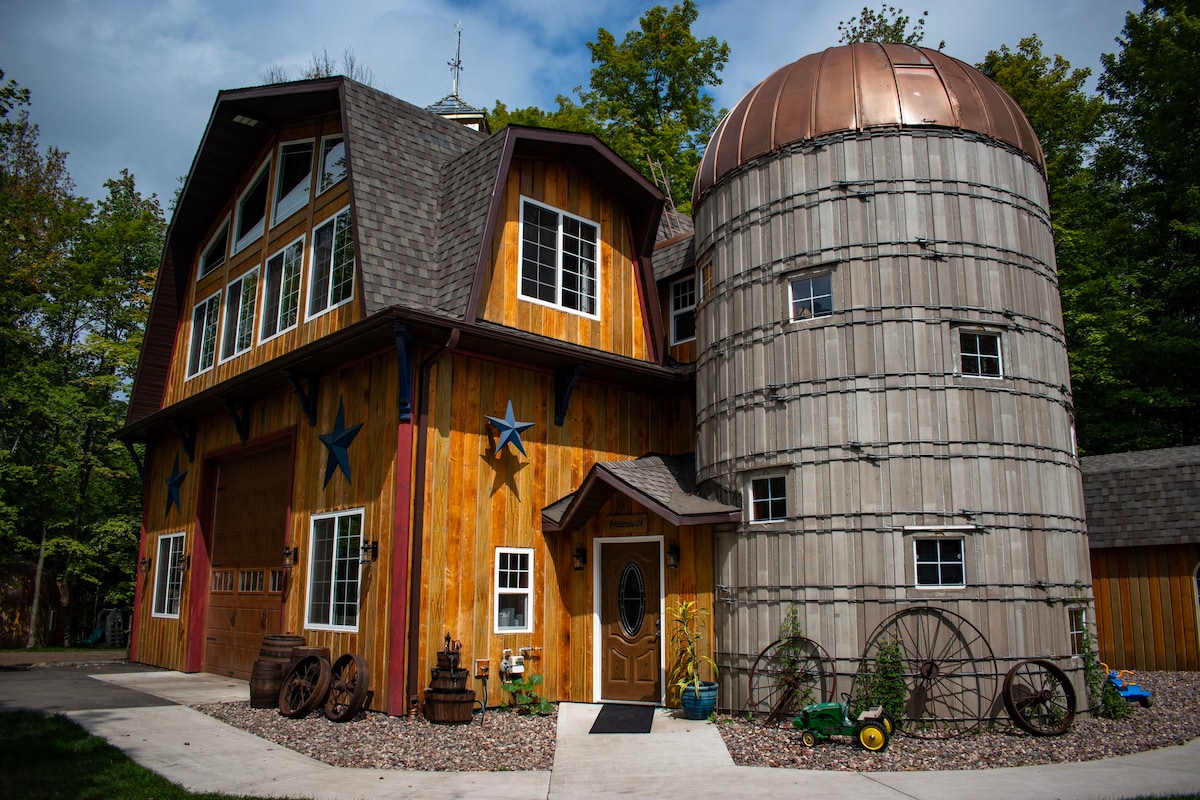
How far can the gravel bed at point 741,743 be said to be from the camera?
8070 mm

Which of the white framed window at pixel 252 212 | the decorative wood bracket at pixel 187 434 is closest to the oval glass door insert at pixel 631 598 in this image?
the white framed window at pixel 252 212

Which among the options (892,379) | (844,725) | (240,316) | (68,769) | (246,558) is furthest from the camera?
(240,316)

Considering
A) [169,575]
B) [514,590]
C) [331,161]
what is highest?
[331,161]

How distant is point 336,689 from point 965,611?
278 inches

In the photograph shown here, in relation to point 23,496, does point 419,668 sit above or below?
below

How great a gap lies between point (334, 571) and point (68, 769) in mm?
4472

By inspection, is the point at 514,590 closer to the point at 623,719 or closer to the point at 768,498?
the point at 623,719

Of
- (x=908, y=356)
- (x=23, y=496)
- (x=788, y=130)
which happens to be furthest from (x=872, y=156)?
(x=23, y=496)

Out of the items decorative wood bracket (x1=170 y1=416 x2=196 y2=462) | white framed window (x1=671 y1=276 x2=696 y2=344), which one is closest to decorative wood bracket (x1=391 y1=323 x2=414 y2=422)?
white framed window (x1=671 y1=276 x2=696 y2=344)

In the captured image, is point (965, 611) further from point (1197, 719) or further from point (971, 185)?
point (971, 185)

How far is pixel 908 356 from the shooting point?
10102 mm

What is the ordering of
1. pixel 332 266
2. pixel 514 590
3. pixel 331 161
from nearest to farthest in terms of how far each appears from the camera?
pixel 514 590, pixel 332 266, pixel 331 161

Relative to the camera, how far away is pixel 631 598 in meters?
11.8

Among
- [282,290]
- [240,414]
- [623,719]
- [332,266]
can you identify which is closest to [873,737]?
[623,719]
